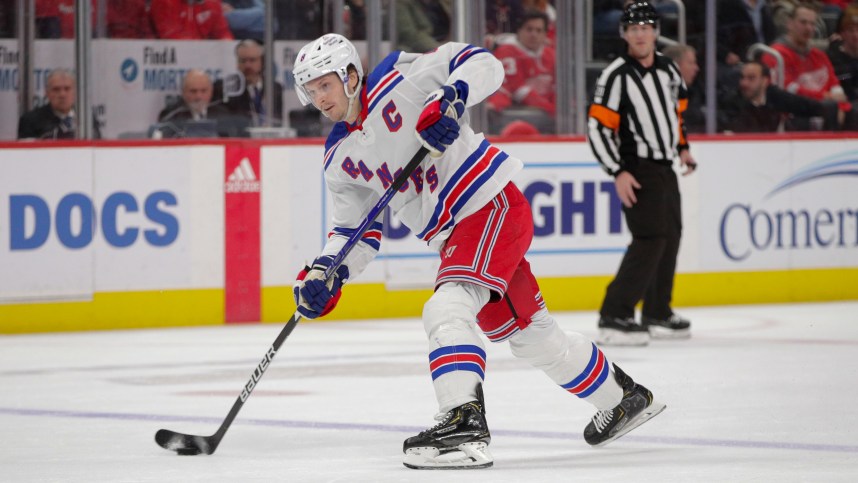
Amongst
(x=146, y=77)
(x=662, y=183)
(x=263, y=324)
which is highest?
(x=146, y=77)

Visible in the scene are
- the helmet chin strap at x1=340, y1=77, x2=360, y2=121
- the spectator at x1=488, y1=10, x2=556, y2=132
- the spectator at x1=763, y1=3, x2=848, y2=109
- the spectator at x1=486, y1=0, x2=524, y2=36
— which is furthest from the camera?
the spectator at x1=763, y1=3, x2=848, y2=109

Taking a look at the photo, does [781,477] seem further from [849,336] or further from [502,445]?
[849,336]

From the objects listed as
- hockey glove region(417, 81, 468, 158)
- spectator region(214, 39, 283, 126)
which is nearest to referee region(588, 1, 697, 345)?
spectator region(214, 39, 283, 126)

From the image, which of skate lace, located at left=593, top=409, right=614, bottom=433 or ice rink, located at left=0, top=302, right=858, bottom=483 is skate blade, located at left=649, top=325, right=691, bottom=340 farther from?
skate lace, located at left=593, top=409, right=614, bottom=433

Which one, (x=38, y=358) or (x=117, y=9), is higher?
(x=117, y=9)

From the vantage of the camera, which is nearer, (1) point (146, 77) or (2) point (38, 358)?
(2) point (38, 358)

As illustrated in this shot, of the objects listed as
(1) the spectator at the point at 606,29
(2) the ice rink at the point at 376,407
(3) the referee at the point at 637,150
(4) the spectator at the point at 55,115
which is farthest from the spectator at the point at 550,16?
(4) the spectator at the point at 55,115

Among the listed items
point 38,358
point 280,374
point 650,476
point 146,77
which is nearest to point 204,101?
point 146,77

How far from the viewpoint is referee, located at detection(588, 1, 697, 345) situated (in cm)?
625

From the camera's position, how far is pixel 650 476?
11.3ft

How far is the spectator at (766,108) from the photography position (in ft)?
28.2

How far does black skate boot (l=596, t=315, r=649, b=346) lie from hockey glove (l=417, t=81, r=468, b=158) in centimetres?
273

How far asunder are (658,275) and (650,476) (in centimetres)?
314

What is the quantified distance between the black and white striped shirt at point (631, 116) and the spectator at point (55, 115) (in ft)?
7.88
